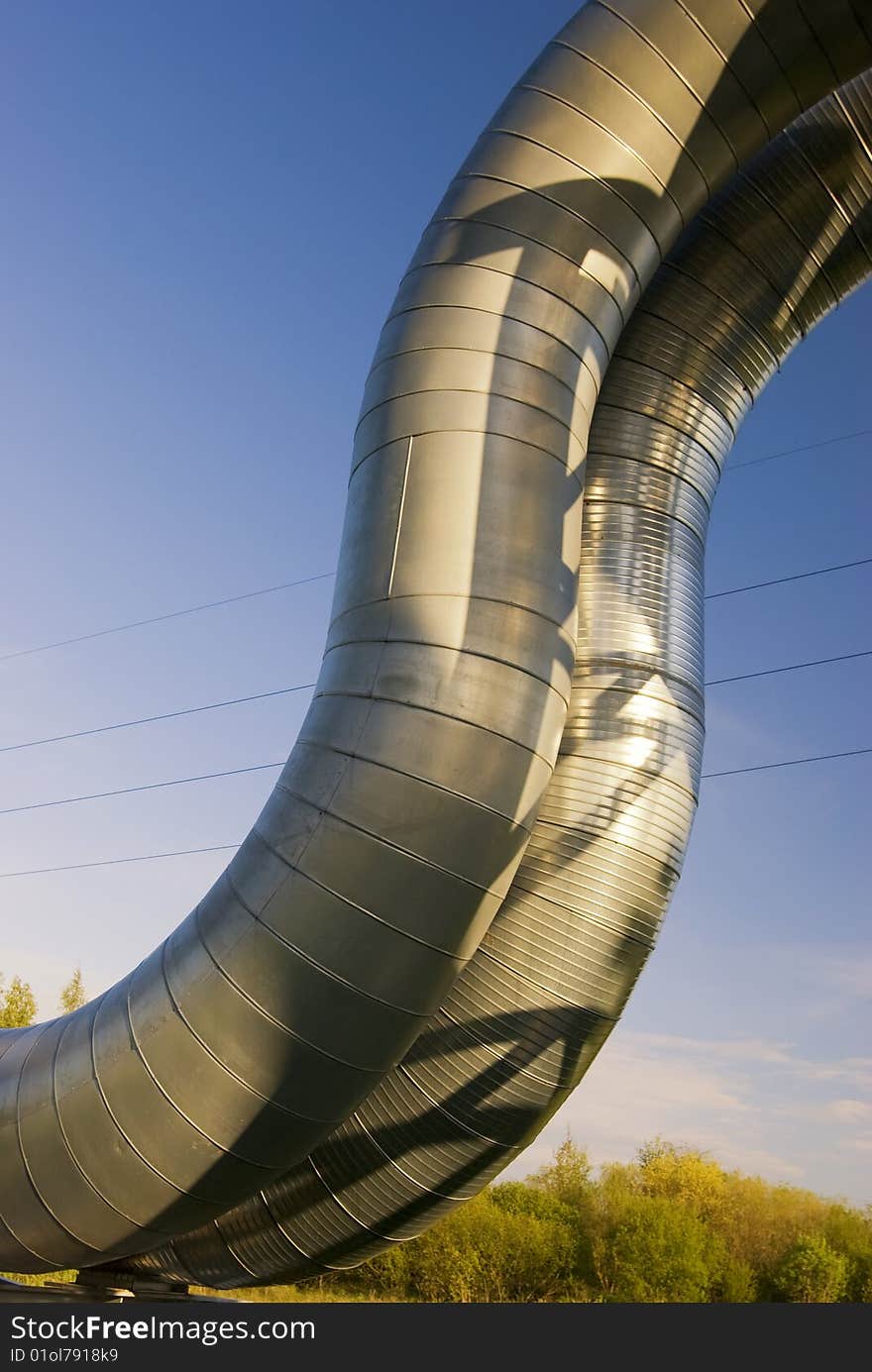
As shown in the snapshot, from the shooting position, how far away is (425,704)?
4.70 m

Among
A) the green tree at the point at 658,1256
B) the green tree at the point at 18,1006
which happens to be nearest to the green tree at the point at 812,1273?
the green tree at the point at 658,1256

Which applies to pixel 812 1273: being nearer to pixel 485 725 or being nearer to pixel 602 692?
pixel 602 692

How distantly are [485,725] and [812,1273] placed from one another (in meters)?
22.2

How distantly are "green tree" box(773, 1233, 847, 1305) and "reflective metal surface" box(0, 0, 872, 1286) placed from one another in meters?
19.7

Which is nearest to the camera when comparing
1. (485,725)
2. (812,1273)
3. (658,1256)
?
(485,725)

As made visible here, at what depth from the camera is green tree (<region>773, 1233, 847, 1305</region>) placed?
2184 cm

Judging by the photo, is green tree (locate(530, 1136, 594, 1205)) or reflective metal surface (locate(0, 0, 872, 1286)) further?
green tree (locate(530, 1136, 594, 1205))

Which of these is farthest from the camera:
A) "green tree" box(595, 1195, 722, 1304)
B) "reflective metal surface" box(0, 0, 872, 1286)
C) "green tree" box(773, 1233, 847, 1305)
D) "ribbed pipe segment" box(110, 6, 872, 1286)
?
"green tree" box(595, 1195, 722, 1304)

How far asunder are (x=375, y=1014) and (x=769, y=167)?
5453 mm

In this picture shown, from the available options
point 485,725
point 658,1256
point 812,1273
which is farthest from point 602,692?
point 658,1256

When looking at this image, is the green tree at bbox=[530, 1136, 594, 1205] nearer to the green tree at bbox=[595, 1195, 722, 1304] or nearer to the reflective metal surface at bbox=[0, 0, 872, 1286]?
the green tree at bbox=[595, 1195, 722, 1304]

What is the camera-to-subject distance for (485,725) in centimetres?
470

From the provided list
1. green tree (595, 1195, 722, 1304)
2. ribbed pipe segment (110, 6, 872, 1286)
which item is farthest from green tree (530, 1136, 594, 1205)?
ribbed pipe segment (110, 6, 872, 1286)

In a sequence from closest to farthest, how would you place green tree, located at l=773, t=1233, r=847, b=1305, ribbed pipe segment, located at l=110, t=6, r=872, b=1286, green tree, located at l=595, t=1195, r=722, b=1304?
ribbed pipe segment, located at l=110, t=6, r=872, b=1286, green tree, located at l=773, t=1233, r=847, b=1305, green tree, located at l=595, t=1195, r=722, b=1304
